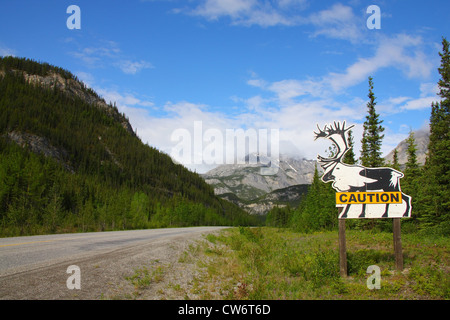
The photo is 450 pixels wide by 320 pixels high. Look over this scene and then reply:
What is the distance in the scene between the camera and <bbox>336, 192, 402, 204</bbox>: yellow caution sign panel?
29.9ft

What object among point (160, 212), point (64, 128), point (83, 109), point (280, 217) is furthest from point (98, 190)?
point (83, 109)

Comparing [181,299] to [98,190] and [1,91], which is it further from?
[1,91]

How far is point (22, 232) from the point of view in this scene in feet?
65.9

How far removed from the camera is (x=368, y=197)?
9.16 metres

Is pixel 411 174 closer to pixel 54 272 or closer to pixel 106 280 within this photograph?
pixel 106 280

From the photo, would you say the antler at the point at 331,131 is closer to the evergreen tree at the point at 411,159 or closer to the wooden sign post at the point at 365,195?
the wooden sign post at the point at 365,195

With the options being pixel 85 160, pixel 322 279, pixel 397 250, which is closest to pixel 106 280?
pixel 322 279

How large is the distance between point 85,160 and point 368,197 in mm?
144026

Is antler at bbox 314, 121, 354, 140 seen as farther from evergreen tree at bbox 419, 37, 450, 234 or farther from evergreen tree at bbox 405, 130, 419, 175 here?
evergreen tree at bbox 405, 130, 419, 175

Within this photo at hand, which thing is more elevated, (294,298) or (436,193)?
(436,193)

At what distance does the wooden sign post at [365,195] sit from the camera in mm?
9000

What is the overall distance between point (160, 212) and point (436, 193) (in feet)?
212

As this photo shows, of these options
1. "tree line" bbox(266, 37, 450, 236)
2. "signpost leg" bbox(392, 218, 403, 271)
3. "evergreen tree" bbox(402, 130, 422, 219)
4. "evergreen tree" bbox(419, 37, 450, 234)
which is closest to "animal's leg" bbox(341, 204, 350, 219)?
"signpost leg" bbox(392, 218, 403, 271)

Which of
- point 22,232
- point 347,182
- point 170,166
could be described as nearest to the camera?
point 347,182
